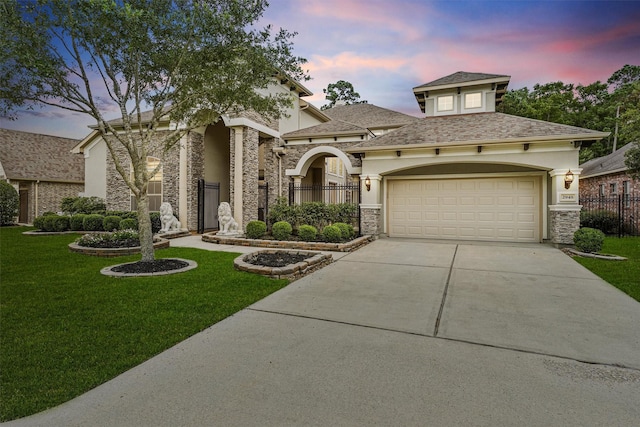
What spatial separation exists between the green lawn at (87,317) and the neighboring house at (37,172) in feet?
52.2

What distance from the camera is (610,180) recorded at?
59.7ft

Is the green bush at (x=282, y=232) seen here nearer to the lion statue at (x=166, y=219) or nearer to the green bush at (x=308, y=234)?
the green bush at (x=308, y=234)

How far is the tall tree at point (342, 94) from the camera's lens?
127 feet

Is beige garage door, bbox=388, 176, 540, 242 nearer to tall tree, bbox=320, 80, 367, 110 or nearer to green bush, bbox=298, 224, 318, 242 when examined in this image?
green bush, bbox=298, 224, 318, 242

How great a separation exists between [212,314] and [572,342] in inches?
166

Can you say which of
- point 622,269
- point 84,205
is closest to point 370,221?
point 622,269

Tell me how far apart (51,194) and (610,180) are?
3334 centimetres

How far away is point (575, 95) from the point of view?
109ft

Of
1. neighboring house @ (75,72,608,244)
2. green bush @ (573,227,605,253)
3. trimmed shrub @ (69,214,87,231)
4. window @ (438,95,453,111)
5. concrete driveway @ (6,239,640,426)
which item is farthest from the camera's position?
window @ (438,95,453,111)

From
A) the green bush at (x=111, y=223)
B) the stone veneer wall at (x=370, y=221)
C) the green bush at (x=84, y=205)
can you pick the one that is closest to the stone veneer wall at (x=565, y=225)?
the stone veneer wall at (x=370, y=221)

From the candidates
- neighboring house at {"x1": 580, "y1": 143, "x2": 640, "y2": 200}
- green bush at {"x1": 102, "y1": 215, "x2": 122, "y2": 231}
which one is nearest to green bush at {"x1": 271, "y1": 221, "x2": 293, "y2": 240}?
green bush at {"x1": 102, "y1": 215, "x2": 122, "y2": 231}

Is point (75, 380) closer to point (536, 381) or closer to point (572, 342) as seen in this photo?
point (536, 381)

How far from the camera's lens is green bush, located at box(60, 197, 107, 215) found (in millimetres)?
16069

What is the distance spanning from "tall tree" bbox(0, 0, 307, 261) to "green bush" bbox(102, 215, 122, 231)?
7.32 metres
